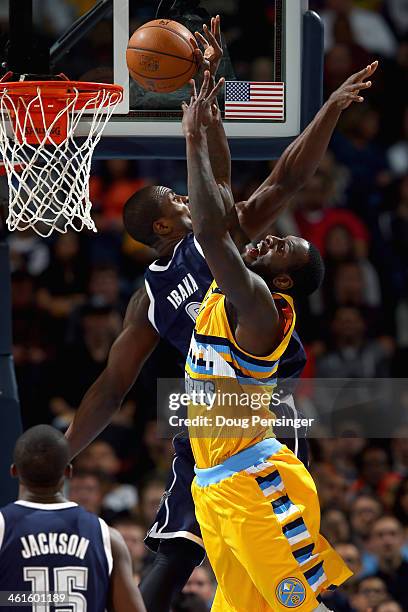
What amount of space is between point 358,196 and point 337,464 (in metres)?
2.00

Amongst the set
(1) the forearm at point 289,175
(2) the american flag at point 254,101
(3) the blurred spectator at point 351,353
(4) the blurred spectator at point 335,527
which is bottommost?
(4) the blurred spectator at point 335,527

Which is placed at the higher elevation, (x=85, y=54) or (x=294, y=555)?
(x=85, y=54)

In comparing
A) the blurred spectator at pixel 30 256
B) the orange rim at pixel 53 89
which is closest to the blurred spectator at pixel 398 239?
the blurred spectator at pixel 30 256

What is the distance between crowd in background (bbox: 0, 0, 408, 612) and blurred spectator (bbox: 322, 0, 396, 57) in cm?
2

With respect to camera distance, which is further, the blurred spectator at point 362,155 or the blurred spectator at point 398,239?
the blurred spectator at point 362,155

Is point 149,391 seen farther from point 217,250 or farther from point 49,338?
point 217,250

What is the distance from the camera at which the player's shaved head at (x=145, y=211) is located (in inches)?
207

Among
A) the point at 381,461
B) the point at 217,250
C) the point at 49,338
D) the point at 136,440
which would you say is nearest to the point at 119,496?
the point at 136,440

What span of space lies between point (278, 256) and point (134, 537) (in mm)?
2678

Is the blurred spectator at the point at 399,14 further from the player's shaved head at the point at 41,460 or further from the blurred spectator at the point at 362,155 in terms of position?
the player's shaved head at the point at 41,460

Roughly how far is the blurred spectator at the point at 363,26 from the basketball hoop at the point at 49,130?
4282mm

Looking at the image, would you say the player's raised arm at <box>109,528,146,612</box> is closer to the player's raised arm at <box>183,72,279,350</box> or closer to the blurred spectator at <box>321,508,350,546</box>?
the player's raised arm at <box>183,72,279,350</box>

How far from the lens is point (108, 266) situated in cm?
796

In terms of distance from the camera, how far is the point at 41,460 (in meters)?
3.68
